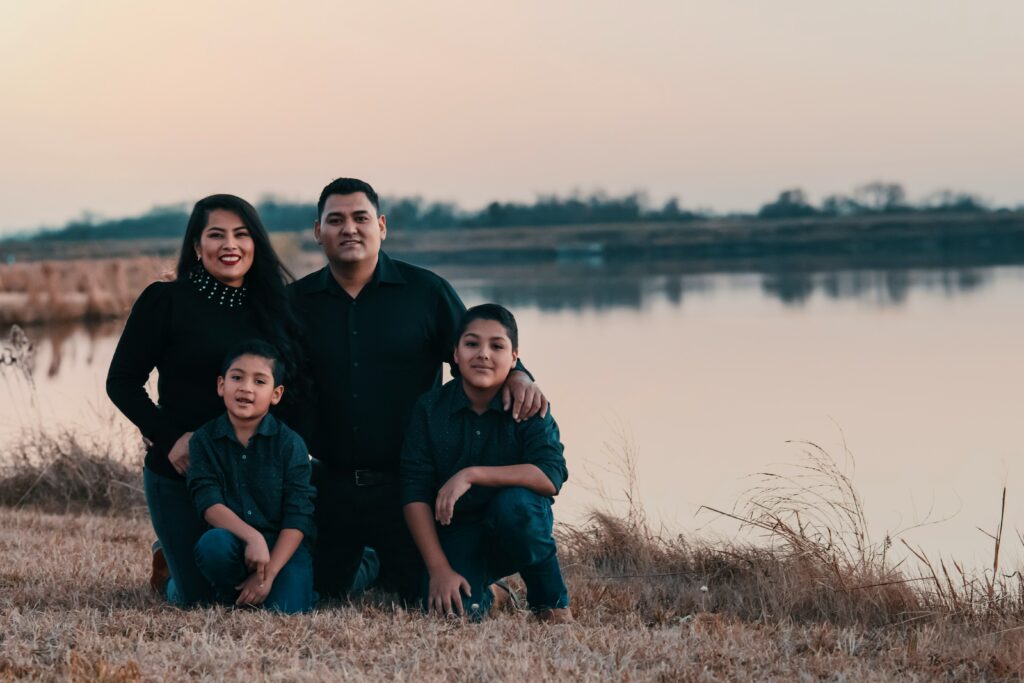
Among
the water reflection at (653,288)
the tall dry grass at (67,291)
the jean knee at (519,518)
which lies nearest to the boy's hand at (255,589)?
the jean knee at (519,518)

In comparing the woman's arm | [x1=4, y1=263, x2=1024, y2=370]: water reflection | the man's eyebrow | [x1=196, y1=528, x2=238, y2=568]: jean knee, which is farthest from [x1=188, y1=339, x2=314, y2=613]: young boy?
[x1=4, y1=263, x2=1024, y2=370]: water reflection

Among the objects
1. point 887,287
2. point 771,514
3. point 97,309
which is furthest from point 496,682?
point 887,287

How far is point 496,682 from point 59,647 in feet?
4.98

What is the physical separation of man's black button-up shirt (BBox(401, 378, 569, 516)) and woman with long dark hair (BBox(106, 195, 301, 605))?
23.2 inches

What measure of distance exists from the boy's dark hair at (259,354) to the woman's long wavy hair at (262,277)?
0.35 ft

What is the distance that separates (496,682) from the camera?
3787 millimetres

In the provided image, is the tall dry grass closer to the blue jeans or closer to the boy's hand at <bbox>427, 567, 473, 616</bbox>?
the blue jeans

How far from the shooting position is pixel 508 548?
468cm

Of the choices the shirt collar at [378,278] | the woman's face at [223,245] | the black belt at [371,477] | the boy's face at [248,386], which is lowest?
the black belt at [371,477]

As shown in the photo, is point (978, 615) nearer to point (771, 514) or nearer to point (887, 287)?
point (771, 514)

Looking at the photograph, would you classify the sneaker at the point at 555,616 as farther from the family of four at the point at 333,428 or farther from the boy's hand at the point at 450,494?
the boy's hand at the point at 450,494

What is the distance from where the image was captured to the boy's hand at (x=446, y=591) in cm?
463

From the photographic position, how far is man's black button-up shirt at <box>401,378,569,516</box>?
190 inches

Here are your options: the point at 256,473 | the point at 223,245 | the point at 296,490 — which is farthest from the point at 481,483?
the point at 223,245
